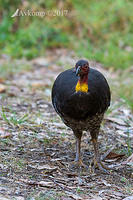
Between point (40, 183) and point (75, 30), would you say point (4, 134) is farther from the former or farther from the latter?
point (75, 30)

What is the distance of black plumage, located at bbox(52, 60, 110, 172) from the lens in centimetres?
373

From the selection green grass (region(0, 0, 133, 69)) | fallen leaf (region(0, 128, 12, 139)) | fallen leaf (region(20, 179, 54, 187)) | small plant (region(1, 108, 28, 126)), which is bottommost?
fallen leaf (region(20, 179, 54, 187))

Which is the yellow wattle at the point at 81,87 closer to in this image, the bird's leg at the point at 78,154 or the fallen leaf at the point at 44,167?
the bird's leg at the point at 78,154

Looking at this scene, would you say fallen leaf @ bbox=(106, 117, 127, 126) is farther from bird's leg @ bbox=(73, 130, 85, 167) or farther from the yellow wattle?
the yellow wattle

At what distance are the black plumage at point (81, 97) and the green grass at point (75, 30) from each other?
17.3 ft

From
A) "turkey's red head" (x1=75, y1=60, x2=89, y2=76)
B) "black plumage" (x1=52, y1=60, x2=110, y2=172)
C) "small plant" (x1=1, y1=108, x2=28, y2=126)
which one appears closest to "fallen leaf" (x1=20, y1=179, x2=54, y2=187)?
"black plumage" (x1=52, y1=60, x2=110, y2=172)

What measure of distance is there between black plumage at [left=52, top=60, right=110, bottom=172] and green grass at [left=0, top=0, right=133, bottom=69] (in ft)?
17.3

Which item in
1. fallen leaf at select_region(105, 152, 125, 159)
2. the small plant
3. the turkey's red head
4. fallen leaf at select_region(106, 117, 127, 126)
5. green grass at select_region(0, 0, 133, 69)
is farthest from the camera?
green grass at select_region(0, 0, 133, 69)

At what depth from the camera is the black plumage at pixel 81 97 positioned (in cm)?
373

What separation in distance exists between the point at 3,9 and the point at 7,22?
51 cm

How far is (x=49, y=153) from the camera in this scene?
14.3ft

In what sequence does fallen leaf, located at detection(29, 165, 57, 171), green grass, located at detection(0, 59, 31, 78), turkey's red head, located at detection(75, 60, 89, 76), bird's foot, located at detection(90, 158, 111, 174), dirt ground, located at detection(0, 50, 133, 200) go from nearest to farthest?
dirt ground, located at detection(0, 50, 133, 200) < turkey's red head, located at detection(75, 60, 89, 76) < fallen leaf, located at detection(29, 165, 57, 171) < bird's foot, located at detection(90, 158, 111, 174) < green grass, located at detection(0, 59, 31, 78)

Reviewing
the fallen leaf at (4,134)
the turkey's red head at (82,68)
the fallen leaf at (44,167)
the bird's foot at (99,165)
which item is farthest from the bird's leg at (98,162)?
the fallen leaf at (4,134)

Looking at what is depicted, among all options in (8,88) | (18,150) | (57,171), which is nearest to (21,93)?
(8,88)
